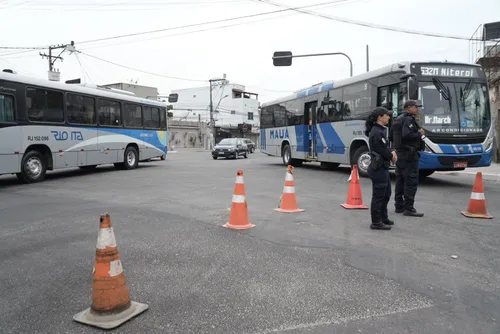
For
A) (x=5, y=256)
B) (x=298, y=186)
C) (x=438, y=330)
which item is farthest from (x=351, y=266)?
(x=298, y=186)

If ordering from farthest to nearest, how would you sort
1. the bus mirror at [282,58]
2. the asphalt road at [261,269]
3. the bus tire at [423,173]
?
the bus mirror at [282,58] < the bus tire at [423,173] < the asphalt road at [261,269]

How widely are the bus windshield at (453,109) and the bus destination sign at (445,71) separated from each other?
0.71 feet

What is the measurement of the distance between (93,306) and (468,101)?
10.6 meters

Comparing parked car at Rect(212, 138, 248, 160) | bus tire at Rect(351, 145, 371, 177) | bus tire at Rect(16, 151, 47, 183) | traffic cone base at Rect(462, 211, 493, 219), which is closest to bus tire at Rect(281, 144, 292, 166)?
bus tire at Rect(351, 145, 371, 177)

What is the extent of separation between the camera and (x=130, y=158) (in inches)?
667

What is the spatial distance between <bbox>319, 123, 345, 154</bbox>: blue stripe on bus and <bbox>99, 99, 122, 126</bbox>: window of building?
848 centimetres

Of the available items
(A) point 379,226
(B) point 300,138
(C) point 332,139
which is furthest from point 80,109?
(A) point 379,226

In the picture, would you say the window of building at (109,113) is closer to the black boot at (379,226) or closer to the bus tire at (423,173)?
the bus tire at (423,173)

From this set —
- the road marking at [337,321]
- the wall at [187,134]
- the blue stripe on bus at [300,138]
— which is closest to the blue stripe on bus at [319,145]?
the blue stripe on bus at [300,138]

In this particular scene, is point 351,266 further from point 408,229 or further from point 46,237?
point 46,237

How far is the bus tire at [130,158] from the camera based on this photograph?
1650 centimetres

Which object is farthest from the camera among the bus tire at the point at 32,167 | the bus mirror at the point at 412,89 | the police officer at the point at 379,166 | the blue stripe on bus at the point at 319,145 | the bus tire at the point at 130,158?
the bus tire at the point at 130,158

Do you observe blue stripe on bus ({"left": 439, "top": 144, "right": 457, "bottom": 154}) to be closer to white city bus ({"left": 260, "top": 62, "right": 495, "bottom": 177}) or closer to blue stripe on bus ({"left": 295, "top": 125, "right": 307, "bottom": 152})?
white city bus ({"left": 260, "top": 62, "right": 495, "bottom": 177})

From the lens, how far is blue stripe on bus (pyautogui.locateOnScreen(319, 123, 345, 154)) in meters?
13.7
